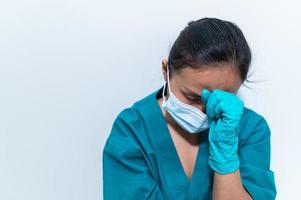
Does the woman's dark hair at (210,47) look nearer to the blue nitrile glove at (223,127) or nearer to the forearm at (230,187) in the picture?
the blue nitrile glove at (223,127)

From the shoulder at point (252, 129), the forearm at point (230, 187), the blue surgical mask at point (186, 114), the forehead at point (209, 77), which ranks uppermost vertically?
the forehead at point (209, 77)

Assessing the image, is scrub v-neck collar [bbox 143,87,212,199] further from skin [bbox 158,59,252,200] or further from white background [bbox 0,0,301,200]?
white background [bbox 0,0,301,200]

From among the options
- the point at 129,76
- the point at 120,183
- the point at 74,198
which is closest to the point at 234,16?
the point at 129,76

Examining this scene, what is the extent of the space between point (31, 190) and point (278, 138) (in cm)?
78

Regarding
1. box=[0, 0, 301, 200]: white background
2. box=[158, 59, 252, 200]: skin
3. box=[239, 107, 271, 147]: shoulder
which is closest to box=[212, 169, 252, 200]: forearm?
box=[158, 59, 252, 200]: skin

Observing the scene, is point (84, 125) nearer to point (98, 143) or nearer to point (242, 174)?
point (98, 143)

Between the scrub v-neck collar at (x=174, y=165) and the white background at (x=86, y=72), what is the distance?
8.8 inches

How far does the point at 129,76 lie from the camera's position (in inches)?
55.3

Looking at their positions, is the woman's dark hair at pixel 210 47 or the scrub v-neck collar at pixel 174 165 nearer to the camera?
the woman's dark hair at pixel 210 47

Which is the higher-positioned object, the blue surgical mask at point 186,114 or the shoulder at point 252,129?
the blue surgical mask at point 186,114

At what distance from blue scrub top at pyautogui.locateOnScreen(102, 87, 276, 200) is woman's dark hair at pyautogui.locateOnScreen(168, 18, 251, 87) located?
16 centimetres

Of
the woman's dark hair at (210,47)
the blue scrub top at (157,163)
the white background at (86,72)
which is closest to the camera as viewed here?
the woman's dark hair at (210,47)

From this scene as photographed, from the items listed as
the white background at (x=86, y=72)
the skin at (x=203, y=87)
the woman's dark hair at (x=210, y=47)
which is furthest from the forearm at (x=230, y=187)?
the white background at (x=86, y=72)

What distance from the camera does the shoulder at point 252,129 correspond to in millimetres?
1231
